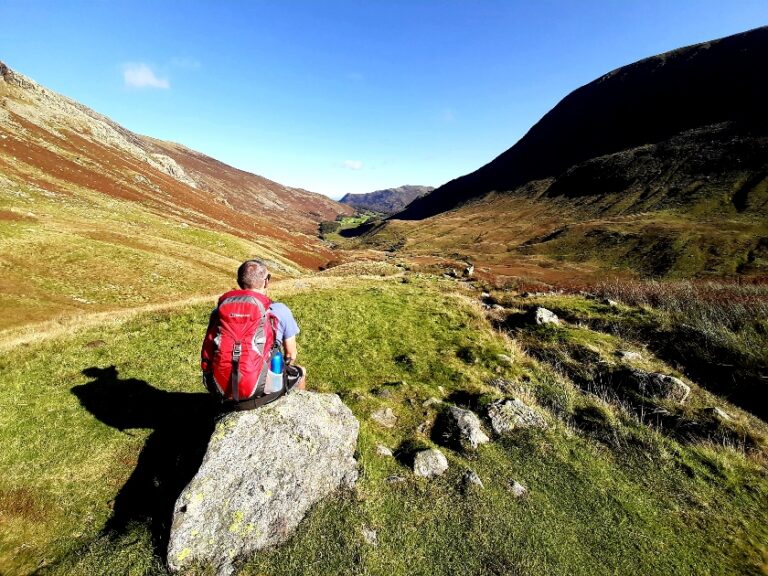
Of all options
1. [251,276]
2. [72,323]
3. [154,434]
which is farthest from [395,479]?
[72,323]

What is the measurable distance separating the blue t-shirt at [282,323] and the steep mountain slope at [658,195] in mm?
54755

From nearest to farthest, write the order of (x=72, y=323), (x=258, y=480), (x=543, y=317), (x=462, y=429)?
(x=258, y=480)
(x=462, y=429)
(x=543, y=317)
(x=72, y=323)

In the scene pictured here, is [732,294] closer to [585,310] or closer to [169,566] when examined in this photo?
[585,310]

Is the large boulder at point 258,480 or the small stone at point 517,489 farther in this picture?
the small stone at point 517,489

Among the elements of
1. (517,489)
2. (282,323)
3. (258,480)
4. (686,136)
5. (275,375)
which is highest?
(686,136)

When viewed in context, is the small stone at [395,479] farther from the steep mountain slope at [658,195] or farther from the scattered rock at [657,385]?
the steep mountain slope at [658,195]

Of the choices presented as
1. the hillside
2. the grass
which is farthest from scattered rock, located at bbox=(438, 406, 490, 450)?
the hillside

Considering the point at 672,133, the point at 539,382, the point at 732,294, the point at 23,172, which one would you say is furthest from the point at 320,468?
the point at 672,133

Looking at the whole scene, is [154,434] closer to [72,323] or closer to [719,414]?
[719,414]

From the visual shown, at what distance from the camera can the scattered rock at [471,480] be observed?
7.17 meters

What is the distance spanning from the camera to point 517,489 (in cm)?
721

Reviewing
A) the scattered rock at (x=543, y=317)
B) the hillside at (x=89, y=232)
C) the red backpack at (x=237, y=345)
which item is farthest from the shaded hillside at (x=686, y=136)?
the red backpack at (x=237, y=345)

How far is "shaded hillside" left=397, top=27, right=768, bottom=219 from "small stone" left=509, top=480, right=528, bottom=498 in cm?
11836

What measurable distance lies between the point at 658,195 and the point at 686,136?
1744 inches
